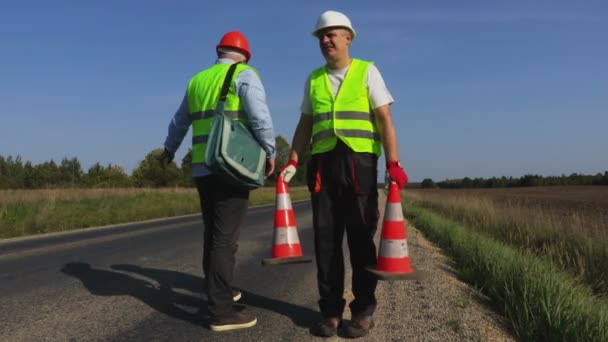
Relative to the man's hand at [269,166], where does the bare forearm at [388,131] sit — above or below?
above

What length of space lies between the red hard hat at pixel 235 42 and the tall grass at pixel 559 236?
486 cm

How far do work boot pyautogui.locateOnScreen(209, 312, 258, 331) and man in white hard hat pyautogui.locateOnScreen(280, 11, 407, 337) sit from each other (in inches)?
19.1

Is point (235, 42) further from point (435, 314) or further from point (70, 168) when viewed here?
point (70, 168)

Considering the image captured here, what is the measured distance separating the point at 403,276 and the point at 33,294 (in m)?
3.65

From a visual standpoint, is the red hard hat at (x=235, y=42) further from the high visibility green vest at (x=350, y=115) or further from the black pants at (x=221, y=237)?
the black pants at (x=221, y=237)

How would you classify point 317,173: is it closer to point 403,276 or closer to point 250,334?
point 403,276

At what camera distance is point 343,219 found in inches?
134

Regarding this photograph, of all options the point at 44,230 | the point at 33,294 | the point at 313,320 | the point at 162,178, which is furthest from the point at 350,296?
the point at 162,178

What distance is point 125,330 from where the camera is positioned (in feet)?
11.5

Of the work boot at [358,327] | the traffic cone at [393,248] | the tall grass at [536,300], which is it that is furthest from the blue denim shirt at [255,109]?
the tall grass at [536,300]

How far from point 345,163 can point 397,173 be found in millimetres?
351

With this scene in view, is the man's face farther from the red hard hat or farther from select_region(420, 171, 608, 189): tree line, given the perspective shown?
select_region(420, 171, 608, 189): tree line

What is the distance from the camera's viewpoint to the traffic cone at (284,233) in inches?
138

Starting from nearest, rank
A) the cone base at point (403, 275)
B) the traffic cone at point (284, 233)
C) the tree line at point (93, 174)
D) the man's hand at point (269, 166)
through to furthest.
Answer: the cone base at point (403, 275)
the traffic cone at point (284, 233)
the man's hand at point (269, 166)
the tree line at point (93, 174)
